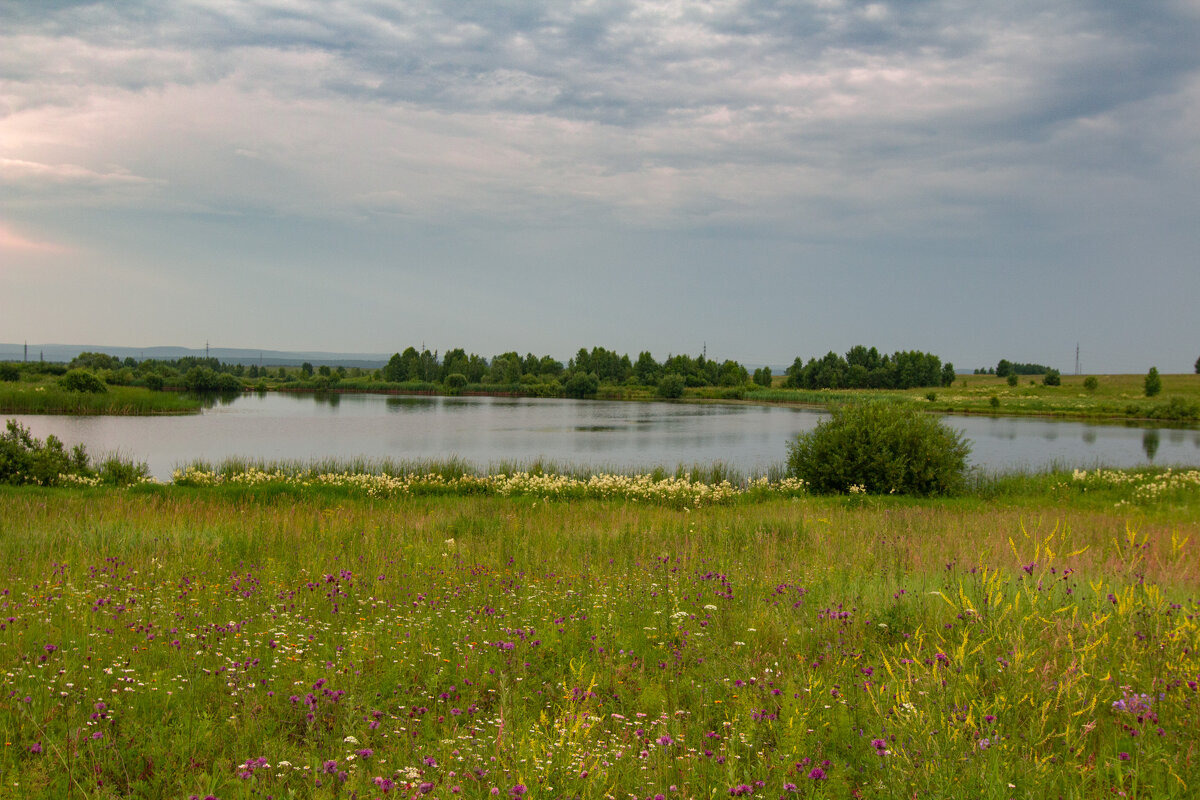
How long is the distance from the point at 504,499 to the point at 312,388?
118m

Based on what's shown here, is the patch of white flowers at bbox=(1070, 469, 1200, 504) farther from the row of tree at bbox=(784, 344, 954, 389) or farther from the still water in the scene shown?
the row of tree at bbox=(784, 344, 954, 389)

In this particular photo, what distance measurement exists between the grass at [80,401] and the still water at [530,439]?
309 centimetres

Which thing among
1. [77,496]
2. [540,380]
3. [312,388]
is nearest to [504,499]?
[77,496]

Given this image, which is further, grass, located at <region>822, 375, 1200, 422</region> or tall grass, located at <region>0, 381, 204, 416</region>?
grass, located at <region>822, 375, 1200, 422</region>

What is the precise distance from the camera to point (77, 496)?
15.6 m

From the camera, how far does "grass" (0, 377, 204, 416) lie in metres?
52.3

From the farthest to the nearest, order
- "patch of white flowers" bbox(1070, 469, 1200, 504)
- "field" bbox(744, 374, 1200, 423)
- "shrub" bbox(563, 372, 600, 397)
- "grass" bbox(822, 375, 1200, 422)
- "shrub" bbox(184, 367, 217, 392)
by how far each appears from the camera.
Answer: "shrub" bbox(563, 372, 600, 397)
"shrub" bbox(184, 367, 217, 392)
"field" bbox(744, 374, 1200, 423)
"grass" bbox(822, 375, 1200, 422)
"patch of white flowers" bbox(1070, 469, 1200, 504)

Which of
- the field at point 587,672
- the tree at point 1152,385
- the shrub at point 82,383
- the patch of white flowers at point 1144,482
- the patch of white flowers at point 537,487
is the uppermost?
the tree at point 1152,385

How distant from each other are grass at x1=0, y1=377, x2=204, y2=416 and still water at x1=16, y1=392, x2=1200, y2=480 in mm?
3094

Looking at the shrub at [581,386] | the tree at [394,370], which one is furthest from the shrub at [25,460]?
the tree at [394,370]

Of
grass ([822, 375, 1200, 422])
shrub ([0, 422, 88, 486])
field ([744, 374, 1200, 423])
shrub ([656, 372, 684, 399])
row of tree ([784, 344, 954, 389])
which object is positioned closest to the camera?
shrub ([0, 422, 88, 486])

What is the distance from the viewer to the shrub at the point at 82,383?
→ 5675 centimetres

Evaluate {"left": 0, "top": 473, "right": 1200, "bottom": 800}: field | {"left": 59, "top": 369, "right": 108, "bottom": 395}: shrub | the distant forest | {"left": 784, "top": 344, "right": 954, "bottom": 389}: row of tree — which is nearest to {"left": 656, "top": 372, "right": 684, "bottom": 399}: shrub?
the distant forest

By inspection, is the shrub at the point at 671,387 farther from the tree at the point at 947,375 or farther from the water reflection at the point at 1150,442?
the water reflection at the point at 1150,442
